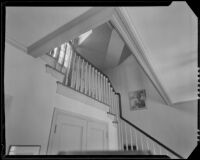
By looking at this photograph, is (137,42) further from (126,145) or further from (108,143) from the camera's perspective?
(126,145)

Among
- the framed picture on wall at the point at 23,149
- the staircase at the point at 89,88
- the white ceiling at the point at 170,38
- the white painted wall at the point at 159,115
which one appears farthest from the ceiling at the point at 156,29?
the white painted wall at the point at 159,115

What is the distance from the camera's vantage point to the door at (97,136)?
77.9 inches

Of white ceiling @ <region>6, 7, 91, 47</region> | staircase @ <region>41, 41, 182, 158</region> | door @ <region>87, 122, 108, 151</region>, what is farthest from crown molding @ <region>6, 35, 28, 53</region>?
door @ <region>87, 122, 108, 151</region>

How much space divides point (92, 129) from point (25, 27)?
1.64 meters

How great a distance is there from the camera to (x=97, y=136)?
2143 mm

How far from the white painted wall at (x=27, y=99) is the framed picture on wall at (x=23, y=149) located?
3 centimetres

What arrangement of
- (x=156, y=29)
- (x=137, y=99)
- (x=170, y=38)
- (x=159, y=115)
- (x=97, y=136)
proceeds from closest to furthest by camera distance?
1. (x=156, y=29)
2. (x=170, y=38)
3. (x=97, y=136)
4. (x=159, y=115)
5. (x=137, y=99)

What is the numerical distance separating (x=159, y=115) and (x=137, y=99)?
58 centimetres

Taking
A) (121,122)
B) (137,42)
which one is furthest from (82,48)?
(137,42)

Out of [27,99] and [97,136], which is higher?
[27,99]

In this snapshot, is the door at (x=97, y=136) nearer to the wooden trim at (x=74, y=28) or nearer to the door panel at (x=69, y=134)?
the door panel at (x=69, y=134)

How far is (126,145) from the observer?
8.44 ft

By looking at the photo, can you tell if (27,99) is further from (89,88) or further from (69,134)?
(89,88)

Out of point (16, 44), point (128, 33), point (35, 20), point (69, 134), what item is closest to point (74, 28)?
point (35, 20)
